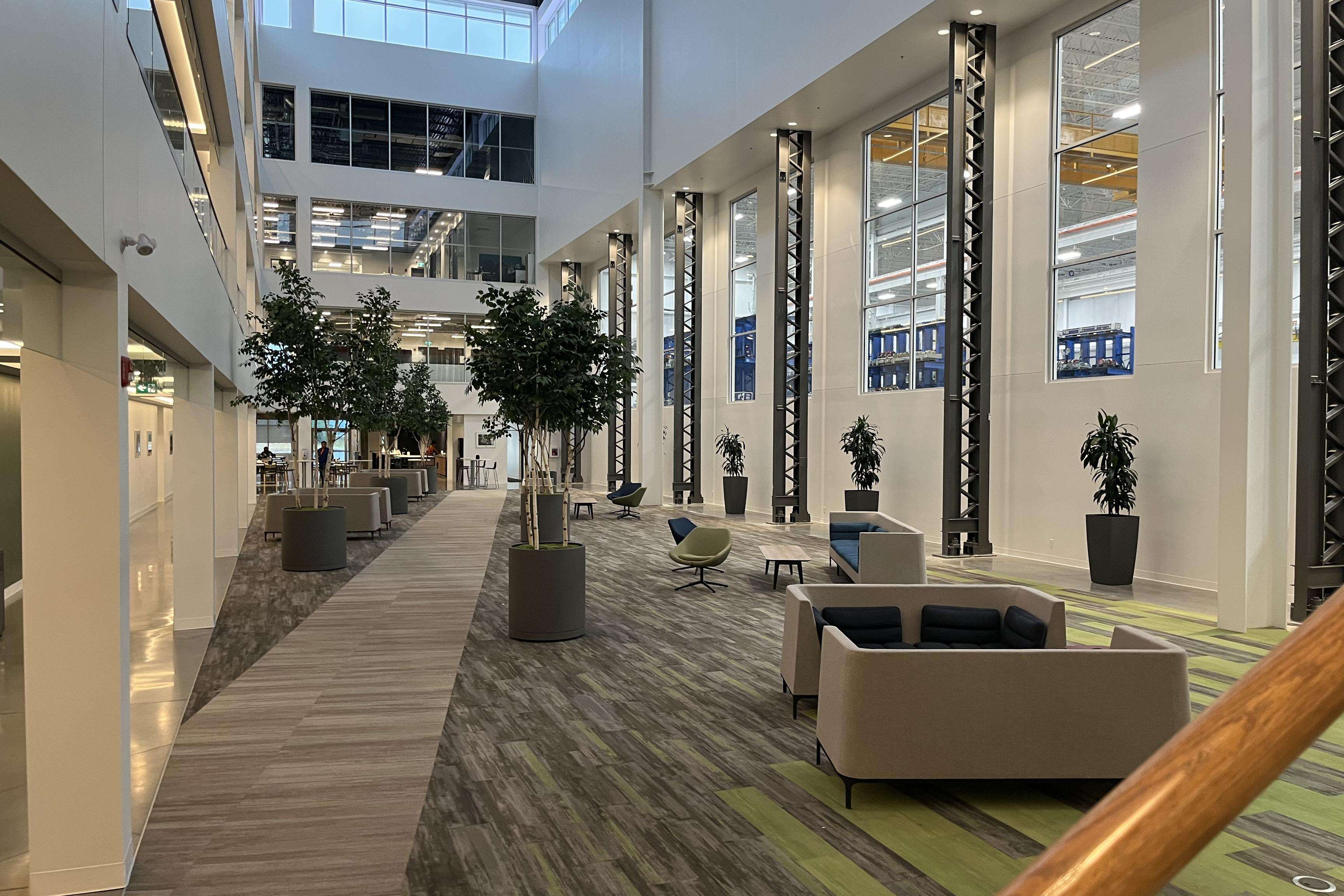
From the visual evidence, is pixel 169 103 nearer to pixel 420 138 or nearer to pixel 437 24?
pixel 420 138

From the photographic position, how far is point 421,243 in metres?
31.9

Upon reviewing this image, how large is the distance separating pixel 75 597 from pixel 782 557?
7941 mm

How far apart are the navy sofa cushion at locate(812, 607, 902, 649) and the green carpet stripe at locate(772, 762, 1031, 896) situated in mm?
1137

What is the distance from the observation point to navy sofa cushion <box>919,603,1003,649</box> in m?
6.00

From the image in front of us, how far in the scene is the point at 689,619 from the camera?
9.20 m

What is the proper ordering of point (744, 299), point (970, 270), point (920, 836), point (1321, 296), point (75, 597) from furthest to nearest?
point (744, 299) → point (970, 270) → point (1321, 296) → point (920, 836) → point (75, 597)

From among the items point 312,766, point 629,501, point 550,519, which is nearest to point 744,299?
point 629,501

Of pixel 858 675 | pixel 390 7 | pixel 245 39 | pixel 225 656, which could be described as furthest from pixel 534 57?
pixel 858 675

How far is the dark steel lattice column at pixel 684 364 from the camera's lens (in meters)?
23.1

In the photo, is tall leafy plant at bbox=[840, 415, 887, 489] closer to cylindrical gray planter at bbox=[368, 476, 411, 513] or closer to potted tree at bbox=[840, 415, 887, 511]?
potted tree at bbox=[840, 415, 887, 511]

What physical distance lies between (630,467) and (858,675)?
24464 mm

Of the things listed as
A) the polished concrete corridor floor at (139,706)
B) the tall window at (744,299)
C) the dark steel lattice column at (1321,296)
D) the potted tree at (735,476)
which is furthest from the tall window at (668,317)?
the dark steel lattice column at (1321,296)

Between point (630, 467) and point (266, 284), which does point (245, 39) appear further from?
point (630, 467)

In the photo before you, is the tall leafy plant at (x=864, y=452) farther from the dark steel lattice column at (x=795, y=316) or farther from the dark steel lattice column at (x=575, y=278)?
the dark steel lattice column at (x=575, y=278)
